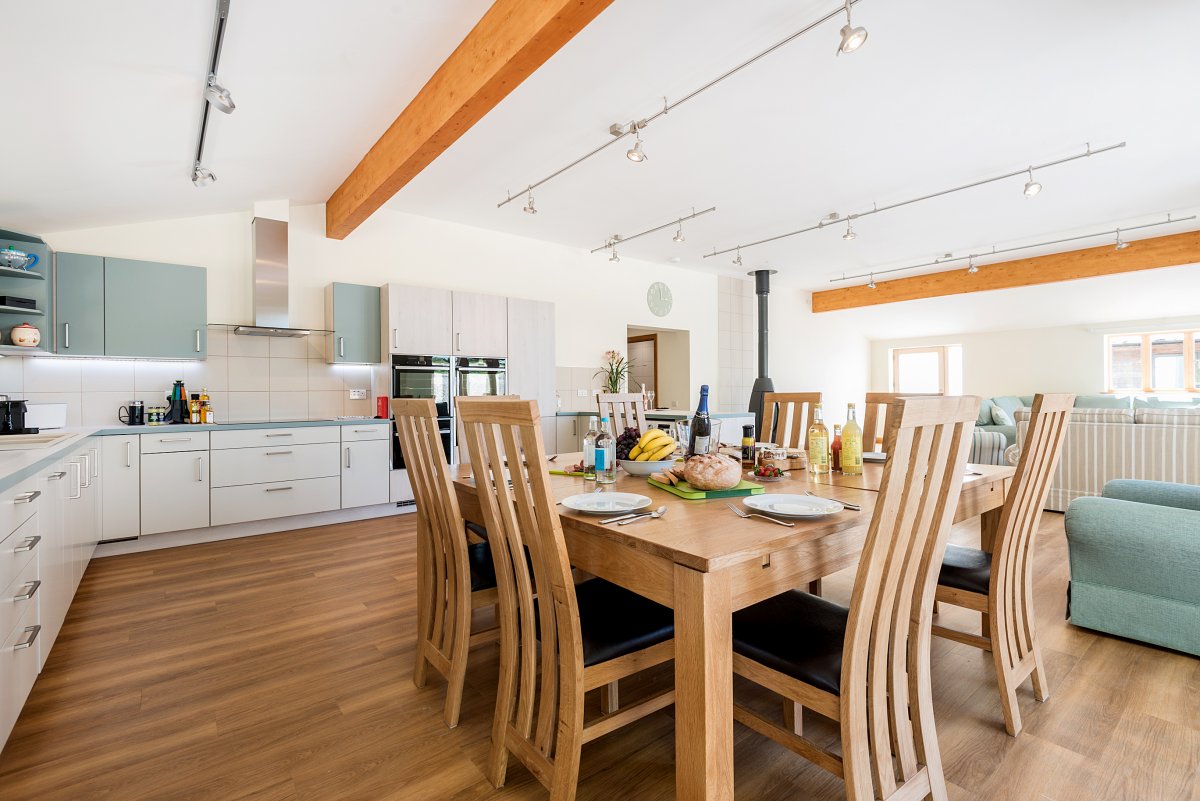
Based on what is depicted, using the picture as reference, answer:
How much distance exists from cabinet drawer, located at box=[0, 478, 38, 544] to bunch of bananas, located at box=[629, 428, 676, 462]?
1829mm

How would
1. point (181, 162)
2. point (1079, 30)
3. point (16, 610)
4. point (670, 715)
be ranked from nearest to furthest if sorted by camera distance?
1. point (16, 610)
2. point (670, 715)
3. point (1079, 30)
4. point (181, 162)

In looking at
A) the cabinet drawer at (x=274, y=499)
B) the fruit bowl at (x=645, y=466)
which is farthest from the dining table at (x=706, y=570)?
the cabinet drawer at (x=274, y=499)

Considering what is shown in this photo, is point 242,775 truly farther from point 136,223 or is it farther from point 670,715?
point 136,223

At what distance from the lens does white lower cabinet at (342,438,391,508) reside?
437 cm

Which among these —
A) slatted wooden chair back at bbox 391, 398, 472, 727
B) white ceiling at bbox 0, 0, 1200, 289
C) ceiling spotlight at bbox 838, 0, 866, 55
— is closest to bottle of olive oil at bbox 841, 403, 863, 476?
slatted wooden chair back at bbox 391, 398, 472, 727

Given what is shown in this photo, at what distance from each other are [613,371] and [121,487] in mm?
4412

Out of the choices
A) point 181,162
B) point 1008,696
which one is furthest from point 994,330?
point 181,162

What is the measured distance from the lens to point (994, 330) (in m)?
9.16

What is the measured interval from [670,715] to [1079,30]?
11.7 feet

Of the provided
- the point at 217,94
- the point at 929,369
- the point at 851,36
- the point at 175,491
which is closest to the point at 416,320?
the point at 175,491

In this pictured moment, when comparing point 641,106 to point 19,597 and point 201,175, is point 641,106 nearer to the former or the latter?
point 201,175

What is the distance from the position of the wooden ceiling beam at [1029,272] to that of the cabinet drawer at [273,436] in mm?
7719

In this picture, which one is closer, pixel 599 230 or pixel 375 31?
pixel 375 31

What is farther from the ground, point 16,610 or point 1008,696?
point 16,610
